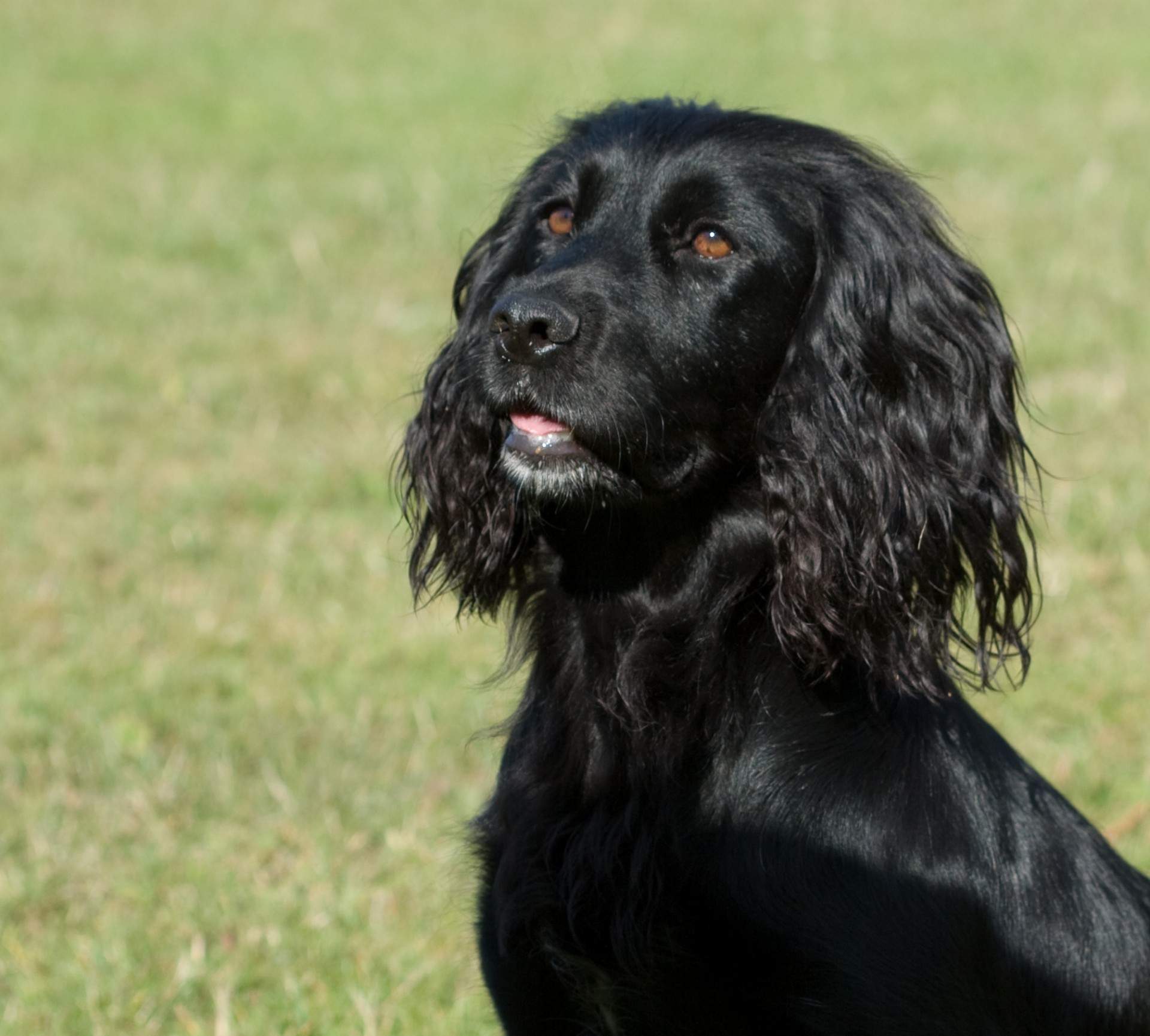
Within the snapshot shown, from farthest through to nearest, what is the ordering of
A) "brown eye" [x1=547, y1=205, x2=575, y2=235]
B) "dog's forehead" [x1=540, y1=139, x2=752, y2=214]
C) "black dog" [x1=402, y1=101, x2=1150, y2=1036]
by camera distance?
"brown eye" [x1=547, y1=205, x2=575, y2=235] → "dog's forehead" [x1=540, y1=139, x2=752, y2=214] → "black dog" [x1=402, y1=101, x2=1150, y2=1036]

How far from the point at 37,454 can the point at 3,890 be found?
10.9 feet

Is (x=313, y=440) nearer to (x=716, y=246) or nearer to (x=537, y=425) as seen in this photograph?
(x=537, y=425)

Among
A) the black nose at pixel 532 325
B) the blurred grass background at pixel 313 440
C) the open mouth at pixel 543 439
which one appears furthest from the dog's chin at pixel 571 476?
the blurred grass background at pixel 313 440

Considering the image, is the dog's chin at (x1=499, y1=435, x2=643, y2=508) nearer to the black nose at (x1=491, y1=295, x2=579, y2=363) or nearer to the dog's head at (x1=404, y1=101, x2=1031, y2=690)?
the dog's head at (x1=404, y1=101, x2=1031, y2=690)

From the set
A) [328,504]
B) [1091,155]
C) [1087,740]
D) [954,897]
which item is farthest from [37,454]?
[1091,155]

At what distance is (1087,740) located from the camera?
4691 millimetres

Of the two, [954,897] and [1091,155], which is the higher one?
[1091,155]

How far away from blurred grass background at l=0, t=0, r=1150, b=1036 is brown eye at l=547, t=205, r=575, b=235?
53cm

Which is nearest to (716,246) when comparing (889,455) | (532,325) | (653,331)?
(653,331)

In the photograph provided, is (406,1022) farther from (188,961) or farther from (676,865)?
(676,865)

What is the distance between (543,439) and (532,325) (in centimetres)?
24

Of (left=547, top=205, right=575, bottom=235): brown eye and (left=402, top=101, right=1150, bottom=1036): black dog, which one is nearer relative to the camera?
(left=402, top=101, right=1150, bottom=1036): black dog

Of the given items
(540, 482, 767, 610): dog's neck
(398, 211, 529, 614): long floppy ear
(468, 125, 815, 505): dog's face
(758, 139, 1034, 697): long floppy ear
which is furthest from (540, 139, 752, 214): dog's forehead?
(540, 482, 767, 610): dog's neck

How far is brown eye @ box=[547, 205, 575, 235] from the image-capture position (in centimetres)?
322
